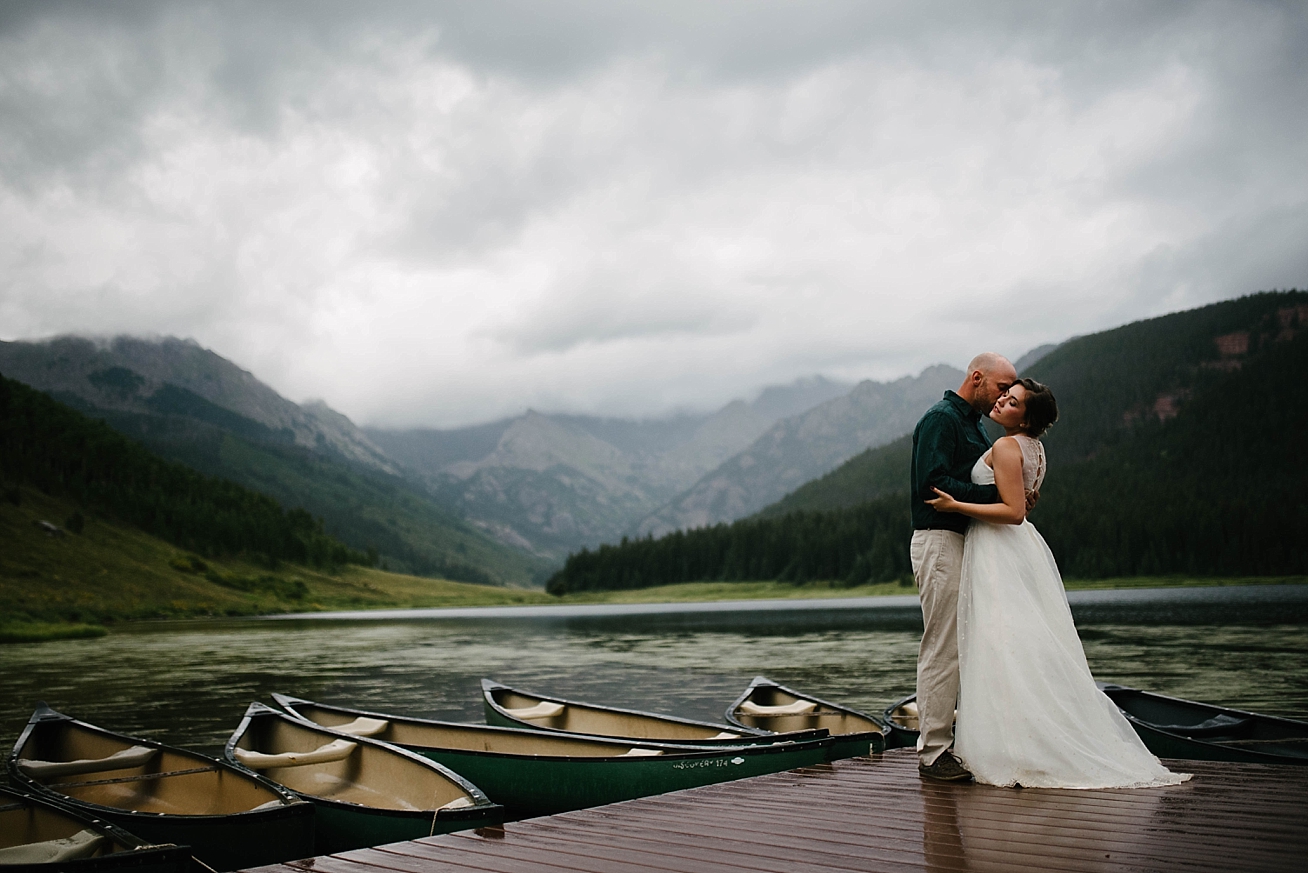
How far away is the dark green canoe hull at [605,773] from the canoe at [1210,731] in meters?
4.40

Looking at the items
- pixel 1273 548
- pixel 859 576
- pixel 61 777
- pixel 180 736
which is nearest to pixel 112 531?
pixel 859 576

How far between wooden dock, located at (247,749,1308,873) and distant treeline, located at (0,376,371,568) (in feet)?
540

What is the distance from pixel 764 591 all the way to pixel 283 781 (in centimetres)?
16799

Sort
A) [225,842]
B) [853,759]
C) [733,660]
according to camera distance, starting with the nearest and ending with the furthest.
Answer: [225,842] < [853,759] < [733,660]

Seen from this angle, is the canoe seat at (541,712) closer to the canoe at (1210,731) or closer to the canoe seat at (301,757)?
the canoe seat at (301,757)

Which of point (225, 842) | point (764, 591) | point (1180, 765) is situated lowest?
point (764, 591)

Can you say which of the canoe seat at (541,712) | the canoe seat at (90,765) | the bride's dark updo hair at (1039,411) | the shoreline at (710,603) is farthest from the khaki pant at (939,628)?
the shoreline at (710,603)

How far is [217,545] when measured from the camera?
174 meters

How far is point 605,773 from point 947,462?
6481 mm

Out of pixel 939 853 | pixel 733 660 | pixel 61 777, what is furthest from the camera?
pixel 733 660

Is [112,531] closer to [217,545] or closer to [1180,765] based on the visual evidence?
[217,545]

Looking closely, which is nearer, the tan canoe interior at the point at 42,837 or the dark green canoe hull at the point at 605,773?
the tan canoe interior at the point at 42,837

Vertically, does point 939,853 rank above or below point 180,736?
above

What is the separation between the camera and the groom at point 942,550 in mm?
9336
